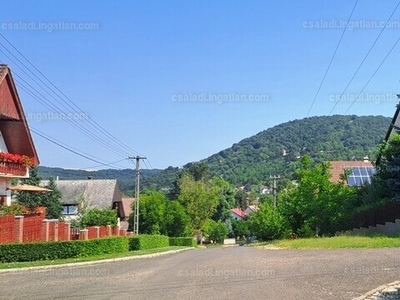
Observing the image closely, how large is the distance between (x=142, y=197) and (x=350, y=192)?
33066 mm

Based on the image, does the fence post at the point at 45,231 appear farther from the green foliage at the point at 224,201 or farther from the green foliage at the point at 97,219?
the green foliage at the point at 224,201

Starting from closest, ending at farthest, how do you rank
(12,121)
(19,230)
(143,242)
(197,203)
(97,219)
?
1. (19,230)
2. (12,121)
3. (143,242)
4. (97,219)
5. (197,203)

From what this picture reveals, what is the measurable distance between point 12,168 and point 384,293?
82.8 feet

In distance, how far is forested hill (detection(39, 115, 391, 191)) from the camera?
378ft

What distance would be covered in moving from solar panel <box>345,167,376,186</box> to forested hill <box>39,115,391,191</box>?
142ft

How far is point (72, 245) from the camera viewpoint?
78.8 feet

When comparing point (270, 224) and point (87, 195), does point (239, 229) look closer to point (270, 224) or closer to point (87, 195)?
point (87, 195)

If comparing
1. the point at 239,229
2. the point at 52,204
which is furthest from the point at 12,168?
the point at 239,229

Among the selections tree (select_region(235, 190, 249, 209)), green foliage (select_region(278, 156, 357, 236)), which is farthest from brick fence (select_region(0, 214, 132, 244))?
tree (select_region(235, 190, 249, 209))

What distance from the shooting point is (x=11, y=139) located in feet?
111

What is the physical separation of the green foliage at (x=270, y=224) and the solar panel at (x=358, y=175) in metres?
8.74

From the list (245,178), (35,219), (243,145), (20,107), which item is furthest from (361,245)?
(243,145)

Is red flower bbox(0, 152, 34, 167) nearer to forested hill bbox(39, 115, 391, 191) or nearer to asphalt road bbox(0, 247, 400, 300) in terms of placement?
asphalt road bbox(0, 247, 400, 300)

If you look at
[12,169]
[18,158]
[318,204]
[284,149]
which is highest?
[284,149]
